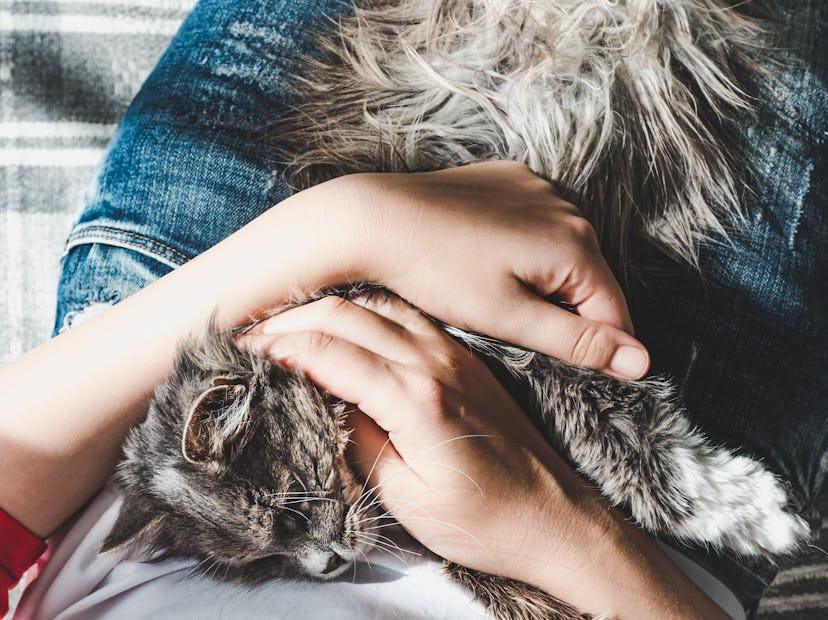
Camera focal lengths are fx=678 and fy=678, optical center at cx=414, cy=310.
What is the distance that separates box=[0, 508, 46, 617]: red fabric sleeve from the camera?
40.2 inches

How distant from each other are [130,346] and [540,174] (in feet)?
2.30

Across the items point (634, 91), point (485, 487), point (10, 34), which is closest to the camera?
point (485, 487)

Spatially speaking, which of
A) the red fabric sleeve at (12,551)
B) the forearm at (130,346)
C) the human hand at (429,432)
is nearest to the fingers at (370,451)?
the human hand at (429,432)

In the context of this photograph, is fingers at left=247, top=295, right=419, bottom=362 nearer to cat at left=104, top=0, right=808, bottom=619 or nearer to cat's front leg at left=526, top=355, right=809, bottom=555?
cat at left=104, top=0, right=808, bottom=619

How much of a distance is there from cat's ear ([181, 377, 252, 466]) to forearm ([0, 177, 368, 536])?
14 centimetres

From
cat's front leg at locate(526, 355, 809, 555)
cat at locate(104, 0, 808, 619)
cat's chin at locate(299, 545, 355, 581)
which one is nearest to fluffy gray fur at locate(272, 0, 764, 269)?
cat at locate(104, 0, 808, 619)

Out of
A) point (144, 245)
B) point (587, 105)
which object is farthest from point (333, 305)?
point (587, 105)

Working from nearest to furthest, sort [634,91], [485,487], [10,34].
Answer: [485,487] < [634,91] < [10,34]

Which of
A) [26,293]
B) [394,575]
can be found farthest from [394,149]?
[26,293]

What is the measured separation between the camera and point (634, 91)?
111 centimetres

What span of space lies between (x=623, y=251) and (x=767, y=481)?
41cm

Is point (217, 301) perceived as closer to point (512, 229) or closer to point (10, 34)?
point (512, 229)

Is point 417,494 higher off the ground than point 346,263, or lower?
lower

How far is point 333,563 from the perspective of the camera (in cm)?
96
